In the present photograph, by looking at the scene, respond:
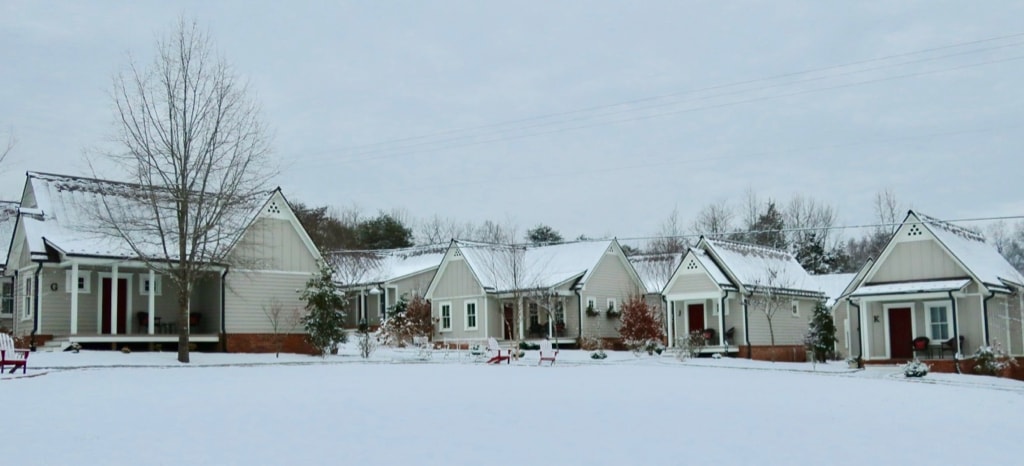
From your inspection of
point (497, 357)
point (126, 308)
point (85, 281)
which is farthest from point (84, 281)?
point (497, 357)

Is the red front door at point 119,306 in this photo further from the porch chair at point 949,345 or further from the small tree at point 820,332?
the porch chair at point 949,345

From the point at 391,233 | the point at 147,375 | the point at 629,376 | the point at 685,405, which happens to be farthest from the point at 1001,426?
the point at 391,233

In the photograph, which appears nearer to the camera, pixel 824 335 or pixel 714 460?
pixel 714 460

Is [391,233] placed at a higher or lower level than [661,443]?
higher

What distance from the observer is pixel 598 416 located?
1412cm

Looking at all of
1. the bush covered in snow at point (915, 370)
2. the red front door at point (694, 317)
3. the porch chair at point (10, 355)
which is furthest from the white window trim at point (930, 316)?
the porch chair at point (10, 355)

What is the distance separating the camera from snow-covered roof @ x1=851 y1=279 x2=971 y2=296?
101ft

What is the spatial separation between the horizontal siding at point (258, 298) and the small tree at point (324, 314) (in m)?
1.50

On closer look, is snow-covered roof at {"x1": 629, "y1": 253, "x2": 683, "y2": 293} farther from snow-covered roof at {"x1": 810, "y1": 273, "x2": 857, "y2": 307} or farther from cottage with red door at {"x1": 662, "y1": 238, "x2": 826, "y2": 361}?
cottage with red door at {"x1": 662, "y1": 238, "x2": 826, "y2": 361}

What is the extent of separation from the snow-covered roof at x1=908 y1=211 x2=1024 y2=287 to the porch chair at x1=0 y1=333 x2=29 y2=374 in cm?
2786

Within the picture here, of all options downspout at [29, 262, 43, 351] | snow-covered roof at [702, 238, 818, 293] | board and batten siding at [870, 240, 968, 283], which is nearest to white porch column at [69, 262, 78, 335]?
downspout at [29, 262, 43, 351]

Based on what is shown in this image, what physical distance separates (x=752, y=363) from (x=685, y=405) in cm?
1907

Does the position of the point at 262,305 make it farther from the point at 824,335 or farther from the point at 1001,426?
the point at 1001,426

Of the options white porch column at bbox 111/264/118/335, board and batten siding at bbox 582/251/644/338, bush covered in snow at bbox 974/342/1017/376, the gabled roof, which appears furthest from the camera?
the gabled roof
